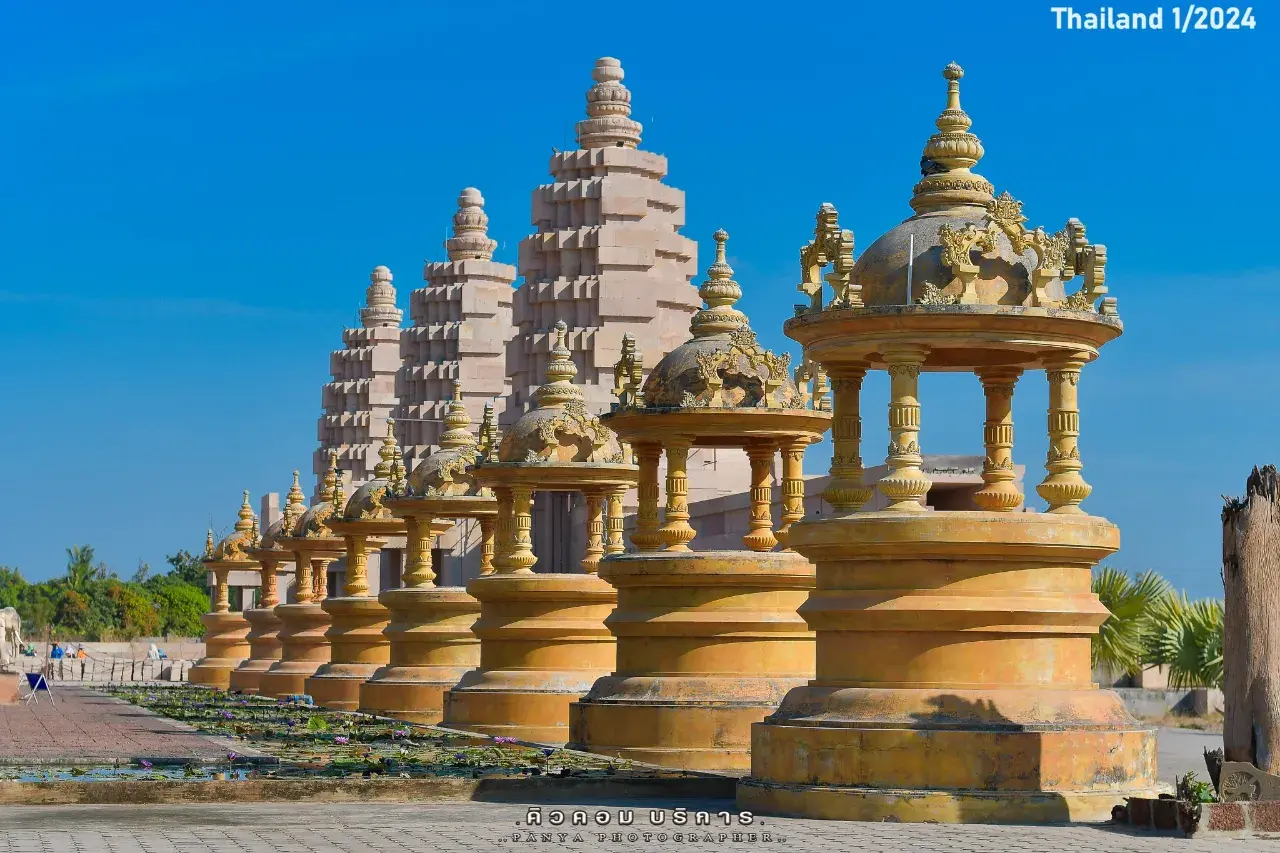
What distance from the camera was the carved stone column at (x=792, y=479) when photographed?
79.9 feet

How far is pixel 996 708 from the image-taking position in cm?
1669

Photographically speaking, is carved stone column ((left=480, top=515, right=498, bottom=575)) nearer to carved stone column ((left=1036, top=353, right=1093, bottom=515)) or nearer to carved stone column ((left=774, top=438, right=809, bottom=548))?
carved stone column ((left=774, top=438, right=809, bottom=548))

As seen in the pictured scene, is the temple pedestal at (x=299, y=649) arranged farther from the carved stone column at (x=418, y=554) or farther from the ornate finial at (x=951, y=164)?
the ornate finial at (x=951, y=164)

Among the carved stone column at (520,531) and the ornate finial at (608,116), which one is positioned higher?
the ornate finial at (608,116)

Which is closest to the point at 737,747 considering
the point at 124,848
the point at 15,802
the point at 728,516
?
the point at 15,802

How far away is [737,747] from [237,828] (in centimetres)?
806

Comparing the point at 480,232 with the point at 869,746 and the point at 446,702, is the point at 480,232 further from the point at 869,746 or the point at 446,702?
the point at 869,746

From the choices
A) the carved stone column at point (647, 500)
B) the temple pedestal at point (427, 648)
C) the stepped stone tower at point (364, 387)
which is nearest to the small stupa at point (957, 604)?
the carved stone column at point (647, 500)


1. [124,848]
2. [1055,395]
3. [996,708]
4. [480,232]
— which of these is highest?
[480,232]

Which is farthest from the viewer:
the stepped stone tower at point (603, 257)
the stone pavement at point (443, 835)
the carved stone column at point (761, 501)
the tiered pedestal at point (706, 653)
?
the stepped stone tower at point (603, 257)

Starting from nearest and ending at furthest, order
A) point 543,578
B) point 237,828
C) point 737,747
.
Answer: point 237,828 < point 737,747 < point 543,578

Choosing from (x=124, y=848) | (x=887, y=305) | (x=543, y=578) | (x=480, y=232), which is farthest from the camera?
(x=480, y=232)

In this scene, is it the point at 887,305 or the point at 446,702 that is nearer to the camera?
the point at 887,305

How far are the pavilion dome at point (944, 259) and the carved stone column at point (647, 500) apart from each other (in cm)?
675
